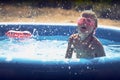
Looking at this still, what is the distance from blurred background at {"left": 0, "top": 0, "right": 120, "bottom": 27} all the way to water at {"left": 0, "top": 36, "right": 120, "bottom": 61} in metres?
3.20

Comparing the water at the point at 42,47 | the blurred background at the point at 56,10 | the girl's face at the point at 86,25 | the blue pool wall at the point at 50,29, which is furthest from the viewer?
the blurred background at the point at 56,10

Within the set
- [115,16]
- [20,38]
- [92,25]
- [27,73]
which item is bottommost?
[115,16]

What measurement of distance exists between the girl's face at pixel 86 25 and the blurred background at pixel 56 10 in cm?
468

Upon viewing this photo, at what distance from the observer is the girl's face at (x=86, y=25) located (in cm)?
382

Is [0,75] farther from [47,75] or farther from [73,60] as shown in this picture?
[73,60]

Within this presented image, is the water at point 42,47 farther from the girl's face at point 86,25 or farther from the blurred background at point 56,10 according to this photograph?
the blurred background at point 56,10

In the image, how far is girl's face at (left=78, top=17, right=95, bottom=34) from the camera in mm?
3823

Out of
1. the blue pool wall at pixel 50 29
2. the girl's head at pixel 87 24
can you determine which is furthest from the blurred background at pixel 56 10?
the girl's head at pixel 87 24

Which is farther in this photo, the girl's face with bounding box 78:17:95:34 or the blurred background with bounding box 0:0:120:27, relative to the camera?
the blurred background with bounding box 0:0:120:27

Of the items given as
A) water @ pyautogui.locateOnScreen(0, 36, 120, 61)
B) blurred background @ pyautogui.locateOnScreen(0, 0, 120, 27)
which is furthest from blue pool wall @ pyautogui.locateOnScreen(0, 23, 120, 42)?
blurred background @ pyautogui.locateOnScreen(0, 0, 120, 27)

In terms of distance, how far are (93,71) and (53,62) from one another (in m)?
0.42

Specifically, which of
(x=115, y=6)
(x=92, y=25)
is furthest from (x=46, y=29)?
(x=115, y=6)

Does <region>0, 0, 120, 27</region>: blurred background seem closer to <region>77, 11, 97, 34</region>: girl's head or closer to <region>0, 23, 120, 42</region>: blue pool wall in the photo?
<region>0, 23, 120, 42</region>: blue pool wall

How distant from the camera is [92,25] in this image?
383 cm
